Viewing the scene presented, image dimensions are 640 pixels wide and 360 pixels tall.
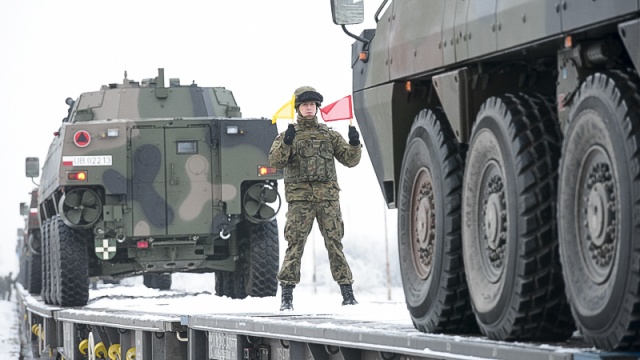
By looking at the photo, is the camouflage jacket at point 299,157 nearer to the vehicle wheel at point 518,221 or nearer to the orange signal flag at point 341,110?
the orange signal flag at point 341,110

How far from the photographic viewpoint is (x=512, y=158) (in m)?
6.12

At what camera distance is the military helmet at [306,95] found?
11141 mm

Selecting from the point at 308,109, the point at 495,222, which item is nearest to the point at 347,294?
the point at 308,109

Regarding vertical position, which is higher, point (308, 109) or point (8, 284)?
point (308, 109)

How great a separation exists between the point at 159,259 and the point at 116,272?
619 millimetres

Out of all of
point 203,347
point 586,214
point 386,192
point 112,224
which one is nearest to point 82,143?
point 112,224

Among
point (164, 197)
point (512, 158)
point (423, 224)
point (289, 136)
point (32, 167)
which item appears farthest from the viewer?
point (32, 167)

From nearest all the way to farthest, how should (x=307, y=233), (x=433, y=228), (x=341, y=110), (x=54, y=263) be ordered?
1. (x=433, y=228)
2. (x=307, y=233)
3. (x=341, y=110)
4. (x=54, y=263)

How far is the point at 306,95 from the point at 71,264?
6.57 metres

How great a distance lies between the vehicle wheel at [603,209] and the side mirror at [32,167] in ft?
72.3

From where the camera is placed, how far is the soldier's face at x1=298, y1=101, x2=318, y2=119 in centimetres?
1120

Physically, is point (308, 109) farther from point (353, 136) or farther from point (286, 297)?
point (286, 297)

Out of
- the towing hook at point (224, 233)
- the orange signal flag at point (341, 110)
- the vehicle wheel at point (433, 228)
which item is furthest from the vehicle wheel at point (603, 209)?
the towing hook at point (224, 233)

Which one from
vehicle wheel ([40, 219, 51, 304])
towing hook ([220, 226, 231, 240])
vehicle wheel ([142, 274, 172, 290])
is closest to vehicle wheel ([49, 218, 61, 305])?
vehicle wheel ([40, 219, 51, 304])
